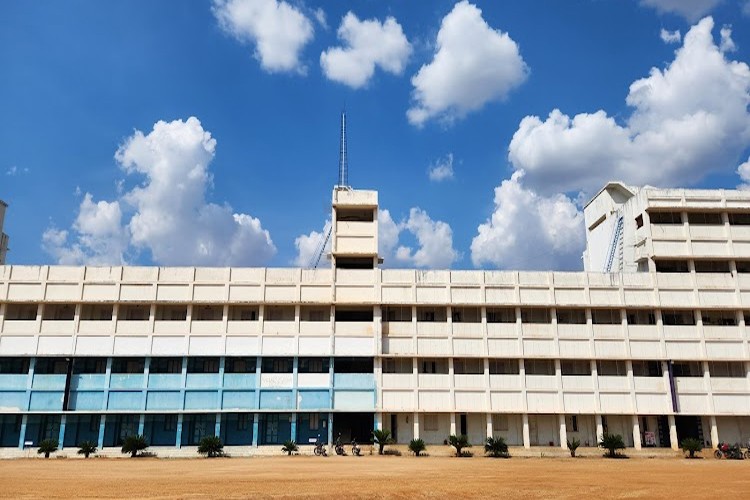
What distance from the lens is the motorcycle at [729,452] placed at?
3919cm

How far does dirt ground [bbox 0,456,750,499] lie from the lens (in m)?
21.6

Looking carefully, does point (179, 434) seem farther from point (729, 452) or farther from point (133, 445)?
point (729, 452)

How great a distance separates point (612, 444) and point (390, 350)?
52.4ft

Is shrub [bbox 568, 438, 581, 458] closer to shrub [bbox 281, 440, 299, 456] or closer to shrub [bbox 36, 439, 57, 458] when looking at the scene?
shrub [bbox 281, 440, 299, 456]

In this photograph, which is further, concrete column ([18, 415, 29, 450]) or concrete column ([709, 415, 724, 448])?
concrete column ([709, 415, 724, 448])

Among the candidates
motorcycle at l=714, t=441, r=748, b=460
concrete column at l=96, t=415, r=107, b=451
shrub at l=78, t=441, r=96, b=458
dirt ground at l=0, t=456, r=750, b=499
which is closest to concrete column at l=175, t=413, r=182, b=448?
dirt ground at l=0, t=456, r=750, b=499

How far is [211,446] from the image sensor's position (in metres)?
38.6

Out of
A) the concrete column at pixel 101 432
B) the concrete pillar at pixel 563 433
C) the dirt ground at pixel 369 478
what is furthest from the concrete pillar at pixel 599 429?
the concrete column at pixel 101 432

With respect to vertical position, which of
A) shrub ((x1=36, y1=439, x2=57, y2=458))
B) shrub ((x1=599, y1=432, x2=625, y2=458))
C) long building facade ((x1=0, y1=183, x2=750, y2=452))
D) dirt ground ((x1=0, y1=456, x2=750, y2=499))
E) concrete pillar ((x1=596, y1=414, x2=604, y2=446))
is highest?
long building facade ((x1=0, y1=183, x2=750, y2=452))

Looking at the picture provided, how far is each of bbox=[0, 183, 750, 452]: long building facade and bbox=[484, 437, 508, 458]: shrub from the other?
2020 mm

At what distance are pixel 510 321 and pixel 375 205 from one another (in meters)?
13.3

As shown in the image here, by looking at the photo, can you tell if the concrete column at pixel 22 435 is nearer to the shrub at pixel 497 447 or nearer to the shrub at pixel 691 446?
the shrub at pixel 497 447

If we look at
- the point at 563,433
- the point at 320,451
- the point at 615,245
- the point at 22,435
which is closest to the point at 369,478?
the point at 320,451

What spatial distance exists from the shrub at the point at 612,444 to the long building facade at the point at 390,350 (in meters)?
2.04
